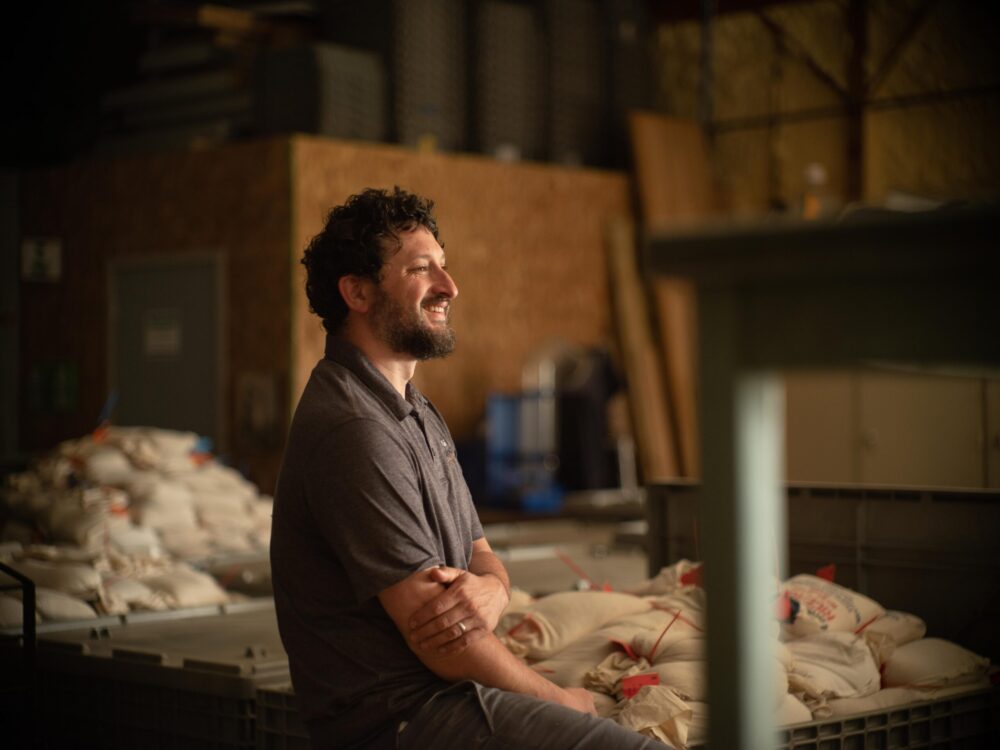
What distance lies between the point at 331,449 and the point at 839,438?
20.4ft

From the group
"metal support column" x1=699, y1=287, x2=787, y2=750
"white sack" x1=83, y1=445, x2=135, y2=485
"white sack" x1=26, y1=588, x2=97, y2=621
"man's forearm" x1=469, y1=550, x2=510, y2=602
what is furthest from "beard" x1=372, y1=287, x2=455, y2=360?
"white sack" x1=83, y1=445, x2=135, y2=485

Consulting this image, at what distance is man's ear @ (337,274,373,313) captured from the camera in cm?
255

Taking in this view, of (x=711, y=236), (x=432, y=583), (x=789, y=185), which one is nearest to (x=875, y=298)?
(x=711, y=236)

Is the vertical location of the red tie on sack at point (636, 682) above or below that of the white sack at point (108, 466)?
below

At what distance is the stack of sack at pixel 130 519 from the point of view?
448 cm

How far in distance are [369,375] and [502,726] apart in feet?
2.30

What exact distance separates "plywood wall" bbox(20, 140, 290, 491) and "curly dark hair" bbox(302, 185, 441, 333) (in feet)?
19.9

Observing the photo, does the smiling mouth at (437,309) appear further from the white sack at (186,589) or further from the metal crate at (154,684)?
the white sack at (186,589)

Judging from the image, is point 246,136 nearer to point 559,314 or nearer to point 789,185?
point 559,314

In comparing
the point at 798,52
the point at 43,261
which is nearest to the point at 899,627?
the point at 43,261

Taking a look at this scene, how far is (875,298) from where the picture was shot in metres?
1.12

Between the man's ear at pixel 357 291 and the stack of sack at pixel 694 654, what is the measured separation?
0.98 m

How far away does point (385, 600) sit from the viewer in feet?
7.24

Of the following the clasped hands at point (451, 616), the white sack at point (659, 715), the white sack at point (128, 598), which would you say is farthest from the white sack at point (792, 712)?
the white sack at point (128, 598)
